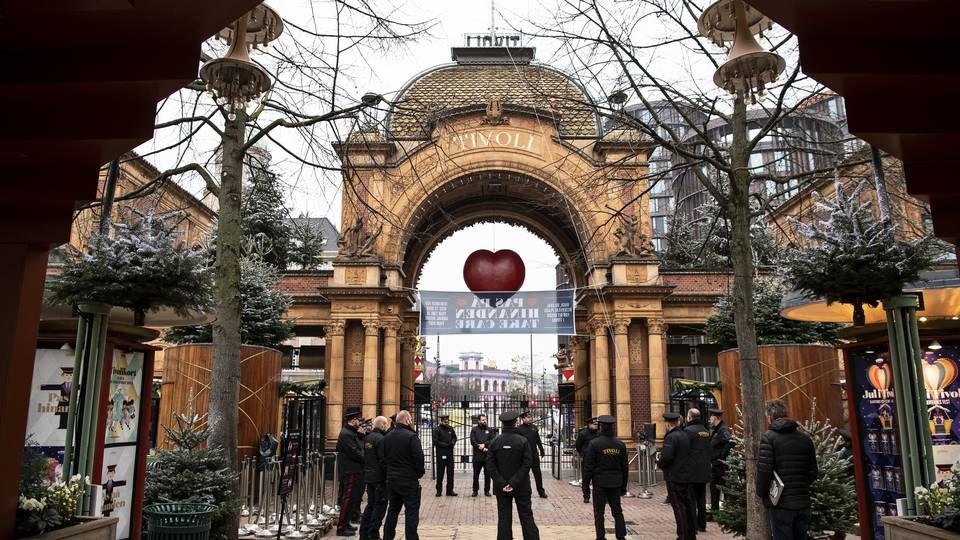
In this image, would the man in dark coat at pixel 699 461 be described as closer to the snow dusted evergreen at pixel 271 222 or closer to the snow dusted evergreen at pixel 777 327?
the snow dusted evergreen at pixel 777 327

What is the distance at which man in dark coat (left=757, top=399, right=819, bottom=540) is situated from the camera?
6680 mm

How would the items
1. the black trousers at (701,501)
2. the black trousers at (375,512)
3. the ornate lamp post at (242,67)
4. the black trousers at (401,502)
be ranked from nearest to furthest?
1. the ornate lamp post at (242,67)
2. the black trousers at (401,502)
3. the black trousers at (375,512)
4. the black trousers at (701,501)

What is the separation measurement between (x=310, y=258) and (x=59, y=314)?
26054 millimetres

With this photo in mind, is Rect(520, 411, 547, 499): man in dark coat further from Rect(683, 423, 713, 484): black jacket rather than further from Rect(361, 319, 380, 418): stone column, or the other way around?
Rect(361, 319, 380, 418): stone column

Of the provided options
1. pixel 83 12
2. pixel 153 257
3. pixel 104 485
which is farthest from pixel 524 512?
pixel 83 12

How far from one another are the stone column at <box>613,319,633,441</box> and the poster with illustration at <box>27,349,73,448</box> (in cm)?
1781

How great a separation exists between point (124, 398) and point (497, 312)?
15.3m

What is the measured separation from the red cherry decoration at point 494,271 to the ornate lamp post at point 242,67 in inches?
683

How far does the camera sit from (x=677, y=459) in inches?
385

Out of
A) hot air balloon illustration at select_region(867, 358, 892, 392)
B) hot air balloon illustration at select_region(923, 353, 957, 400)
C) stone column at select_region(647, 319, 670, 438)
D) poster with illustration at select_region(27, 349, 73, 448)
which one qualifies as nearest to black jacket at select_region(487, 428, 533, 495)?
hot air balloon illustration at select_region(867, 358, 892, 392)

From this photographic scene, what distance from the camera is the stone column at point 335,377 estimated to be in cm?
2228

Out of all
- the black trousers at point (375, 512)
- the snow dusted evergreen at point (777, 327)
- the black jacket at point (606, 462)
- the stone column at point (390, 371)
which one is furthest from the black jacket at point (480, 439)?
the stone column at point (390, 371)

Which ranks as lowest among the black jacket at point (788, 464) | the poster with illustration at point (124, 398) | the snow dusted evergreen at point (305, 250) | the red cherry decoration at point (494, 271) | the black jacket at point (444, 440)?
the black jacket at point (444, 440)

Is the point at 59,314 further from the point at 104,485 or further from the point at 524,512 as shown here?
the point at 524,512
